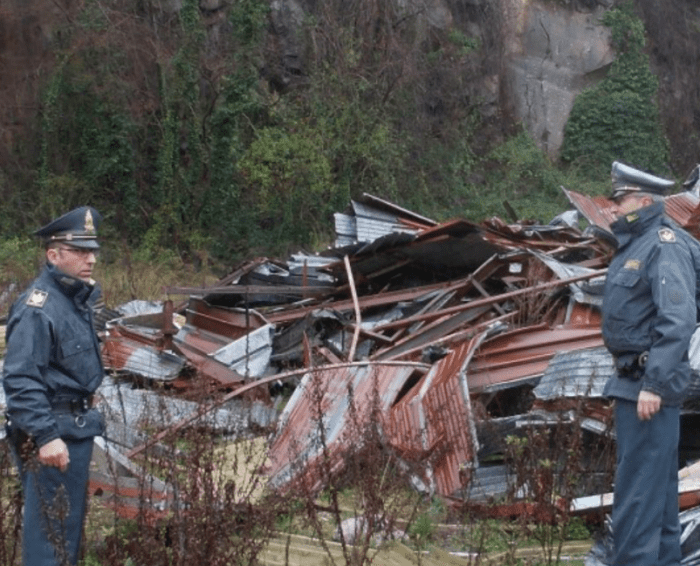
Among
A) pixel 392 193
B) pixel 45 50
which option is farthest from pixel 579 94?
pixel 45 50

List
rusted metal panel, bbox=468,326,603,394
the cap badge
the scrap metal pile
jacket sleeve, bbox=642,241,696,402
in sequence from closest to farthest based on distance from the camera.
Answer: jacket sleeve, bbox=642,241,696,402 < the cap badge < the scrap metal pile < rusted metal panel, bbox=468,326,603,394

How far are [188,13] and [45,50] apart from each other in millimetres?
3605

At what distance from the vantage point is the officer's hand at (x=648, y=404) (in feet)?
15.0

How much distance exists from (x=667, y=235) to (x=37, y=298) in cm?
281

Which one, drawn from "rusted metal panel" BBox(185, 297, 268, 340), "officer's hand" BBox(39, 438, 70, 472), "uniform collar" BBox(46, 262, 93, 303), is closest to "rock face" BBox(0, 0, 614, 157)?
"rusted metal panel" BBox(185, 297, 268, 340)

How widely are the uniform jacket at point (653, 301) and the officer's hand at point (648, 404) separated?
2 centimetres

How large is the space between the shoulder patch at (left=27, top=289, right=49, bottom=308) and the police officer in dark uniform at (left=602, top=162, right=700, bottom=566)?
8.28ft

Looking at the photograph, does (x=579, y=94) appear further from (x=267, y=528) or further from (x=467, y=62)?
(x=267, y=528)

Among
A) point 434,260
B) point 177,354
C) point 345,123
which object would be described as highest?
point 345,123

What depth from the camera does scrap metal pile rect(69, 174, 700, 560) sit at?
6648mm

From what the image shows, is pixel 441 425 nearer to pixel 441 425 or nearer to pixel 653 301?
pixel 441 425

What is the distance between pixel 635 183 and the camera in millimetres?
4996

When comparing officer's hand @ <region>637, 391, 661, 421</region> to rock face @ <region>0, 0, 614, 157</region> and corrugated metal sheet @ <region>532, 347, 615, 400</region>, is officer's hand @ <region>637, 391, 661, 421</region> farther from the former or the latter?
rock face @ <region>0, 0, 614, 157</region>

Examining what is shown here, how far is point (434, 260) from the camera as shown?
35.7 ft
